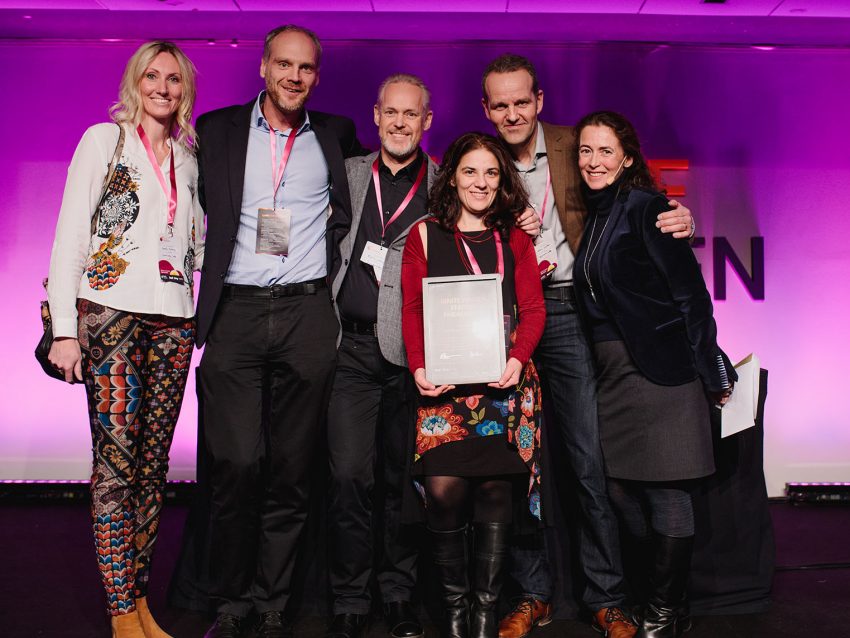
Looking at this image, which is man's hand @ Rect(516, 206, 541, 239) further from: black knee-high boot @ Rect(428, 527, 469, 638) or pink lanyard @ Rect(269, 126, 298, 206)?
black knee-high boot @ Rect(428, 527, 469, 638)

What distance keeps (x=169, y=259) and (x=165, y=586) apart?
1524mm

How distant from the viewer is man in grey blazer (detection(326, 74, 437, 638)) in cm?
265

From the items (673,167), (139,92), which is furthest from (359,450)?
(673,167)

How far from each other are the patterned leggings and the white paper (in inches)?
73.1

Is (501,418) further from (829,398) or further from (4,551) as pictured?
(829,398)

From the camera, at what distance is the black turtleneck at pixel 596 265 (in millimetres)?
2549

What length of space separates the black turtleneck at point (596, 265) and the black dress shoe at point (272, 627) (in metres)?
1.47

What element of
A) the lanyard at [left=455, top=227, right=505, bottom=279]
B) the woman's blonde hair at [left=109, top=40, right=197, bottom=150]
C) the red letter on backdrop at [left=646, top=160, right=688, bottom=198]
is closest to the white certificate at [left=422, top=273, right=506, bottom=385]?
the lanyard at [left=455, top=227, right=505, bottom=279]

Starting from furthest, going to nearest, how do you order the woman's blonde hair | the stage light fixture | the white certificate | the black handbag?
the stage light fixture < the woman's blonde hair < the black handbag < the white certificate

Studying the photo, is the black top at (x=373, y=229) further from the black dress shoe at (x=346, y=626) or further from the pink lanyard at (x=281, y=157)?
the black dress shoe at (x=346, y=626)

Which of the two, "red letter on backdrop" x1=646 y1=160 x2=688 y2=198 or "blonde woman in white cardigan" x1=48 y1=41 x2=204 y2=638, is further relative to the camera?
"red letter on backdrop" x1=646 y1=160 x2=688 y2=198

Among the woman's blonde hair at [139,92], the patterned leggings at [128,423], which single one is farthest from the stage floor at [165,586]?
the woman's blonde hair at [139,92]

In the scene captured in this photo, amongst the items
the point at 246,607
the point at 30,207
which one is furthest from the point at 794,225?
the point at 30,207

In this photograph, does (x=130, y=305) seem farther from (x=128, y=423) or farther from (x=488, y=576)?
(x=488, y=576)
